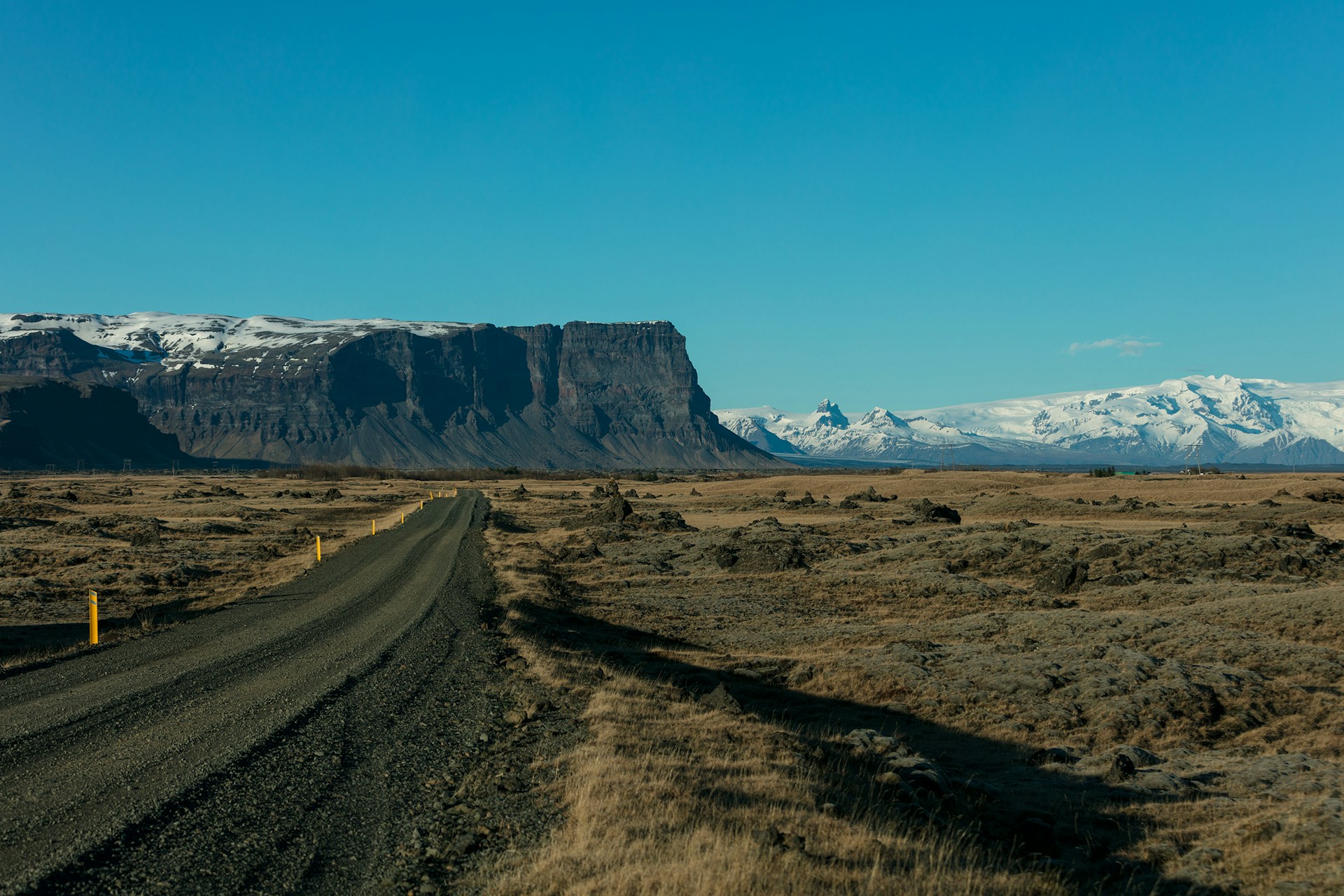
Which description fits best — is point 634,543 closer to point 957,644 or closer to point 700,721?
point 957,644

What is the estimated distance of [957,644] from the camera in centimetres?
2300

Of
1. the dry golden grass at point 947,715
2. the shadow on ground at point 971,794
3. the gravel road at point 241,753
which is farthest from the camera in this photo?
the shadow on ground at point 971,794

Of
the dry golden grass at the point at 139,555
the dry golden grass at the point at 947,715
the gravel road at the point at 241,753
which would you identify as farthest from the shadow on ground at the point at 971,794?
the dry golden grass at the point at 139,555

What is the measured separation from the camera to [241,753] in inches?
450

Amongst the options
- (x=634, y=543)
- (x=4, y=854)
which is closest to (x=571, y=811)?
(x=4, y=854)

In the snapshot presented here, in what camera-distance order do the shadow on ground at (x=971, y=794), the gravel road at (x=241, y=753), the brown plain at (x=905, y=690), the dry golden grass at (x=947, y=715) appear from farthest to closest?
the shadow on ground at (x=971, y=794) → the brown plain at (x=905, y=690) → the dry golden grass at (x=947, y=715) → the gravel road at (x=241, y=753)

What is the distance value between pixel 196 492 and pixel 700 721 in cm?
10396

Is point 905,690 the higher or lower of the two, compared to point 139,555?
higher

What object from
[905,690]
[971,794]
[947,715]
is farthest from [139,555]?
[971,794]

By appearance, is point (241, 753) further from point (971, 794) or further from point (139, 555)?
point (139, 555)

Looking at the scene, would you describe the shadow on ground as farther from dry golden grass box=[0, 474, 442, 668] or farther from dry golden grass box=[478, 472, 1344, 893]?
dry golden grass box=[0, 474, 442, 668]

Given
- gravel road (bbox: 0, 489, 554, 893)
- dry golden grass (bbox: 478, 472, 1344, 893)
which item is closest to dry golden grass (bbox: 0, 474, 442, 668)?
gravel road (bbox: 0, 489, 554, 893)

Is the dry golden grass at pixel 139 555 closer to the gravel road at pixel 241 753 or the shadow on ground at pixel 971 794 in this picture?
the gravel road at pixel 241 753

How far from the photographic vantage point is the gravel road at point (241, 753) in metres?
8.11
